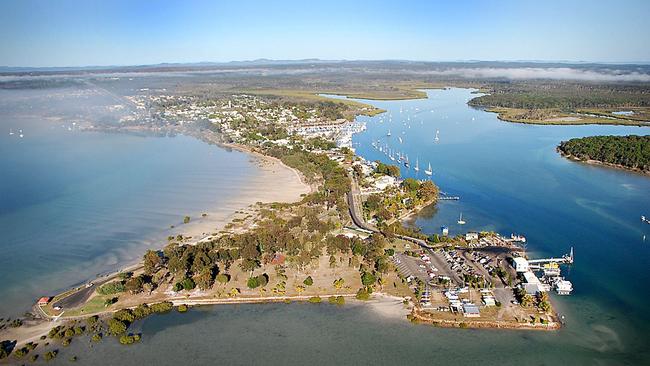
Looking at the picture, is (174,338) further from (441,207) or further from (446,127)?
(446,127)

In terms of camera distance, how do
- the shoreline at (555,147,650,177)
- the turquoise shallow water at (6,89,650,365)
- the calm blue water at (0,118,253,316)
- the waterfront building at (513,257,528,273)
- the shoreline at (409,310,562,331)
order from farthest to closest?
the shoreline at (555,147,650,177) < the calm blue water at (0,118,253,316) < the waterfront building at (513,257,528,273) < the shoreline at (409,310,562,331) < the turquoise shallow water at (6,89,650,365)

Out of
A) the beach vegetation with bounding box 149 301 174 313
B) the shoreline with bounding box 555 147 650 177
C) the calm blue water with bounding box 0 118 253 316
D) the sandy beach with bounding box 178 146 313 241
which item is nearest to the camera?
the beach vegetation with bounding box 149 301 174 313

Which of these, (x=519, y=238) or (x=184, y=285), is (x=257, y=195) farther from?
(x=519, y=238)

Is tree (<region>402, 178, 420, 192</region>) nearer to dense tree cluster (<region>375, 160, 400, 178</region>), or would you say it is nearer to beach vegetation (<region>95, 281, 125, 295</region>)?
dense tree cluster (<region>375, 160, 400, 178</region>)

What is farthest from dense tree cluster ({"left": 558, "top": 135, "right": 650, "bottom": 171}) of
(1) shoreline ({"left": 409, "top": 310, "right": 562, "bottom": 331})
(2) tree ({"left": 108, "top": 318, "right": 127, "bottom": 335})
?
(2) tree ({"left": 108, "top": 318, "right": 127, "bottom": 335})

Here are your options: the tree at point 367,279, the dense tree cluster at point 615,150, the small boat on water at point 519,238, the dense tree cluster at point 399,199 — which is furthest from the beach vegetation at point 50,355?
the dense tree cluster at point 615,150

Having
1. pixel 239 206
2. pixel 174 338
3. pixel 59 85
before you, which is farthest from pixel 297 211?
pixel 59 85

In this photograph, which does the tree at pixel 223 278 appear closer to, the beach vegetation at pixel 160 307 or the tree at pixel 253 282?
the tree at pixel 253 282
